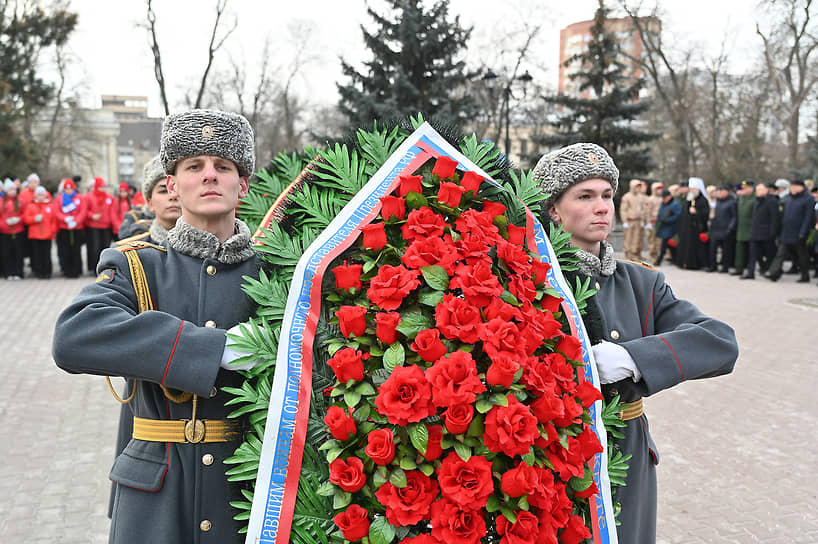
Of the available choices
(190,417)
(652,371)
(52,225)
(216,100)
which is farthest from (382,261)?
(216,100)

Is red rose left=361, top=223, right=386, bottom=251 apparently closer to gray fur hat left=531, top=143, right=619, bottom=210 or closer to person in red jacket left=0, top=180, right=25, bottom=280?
gray fur hat left=531, top=143, right=619, bottom=210

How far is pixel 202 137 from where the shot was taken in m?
2.23

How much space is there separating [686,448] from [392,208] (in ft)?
15.2

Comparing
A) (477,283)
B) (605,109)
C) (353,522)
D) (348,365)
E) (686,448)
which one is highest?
(605,109)

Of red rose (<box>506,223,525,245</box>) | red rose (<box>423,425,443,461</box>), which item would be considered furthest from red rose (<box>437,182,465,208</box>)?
red rose (<box>423,425,443,461</box>)

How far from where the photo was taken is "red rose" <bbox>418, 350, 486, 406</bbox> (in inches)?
59.7

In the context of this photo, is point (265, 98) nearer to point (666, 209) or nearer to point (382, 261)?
point (666, 209)

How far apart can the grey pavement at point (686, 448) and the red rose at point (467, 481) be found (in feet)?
10.3

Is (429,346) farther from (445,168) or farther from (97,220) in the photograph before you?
(97,220)

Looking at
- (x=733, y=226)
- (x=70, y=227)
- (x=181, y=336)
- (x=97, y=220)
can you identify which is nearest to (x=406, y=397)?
(x=181, y=336)

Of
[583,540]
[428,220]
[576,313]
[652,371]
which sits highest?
[428,220]

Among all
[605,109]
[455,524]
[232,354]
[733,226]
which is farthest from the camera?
[605,109]

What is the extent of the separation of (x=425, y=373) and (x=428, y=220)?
45cm

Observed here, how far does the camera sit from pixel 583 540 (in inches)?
71.8
